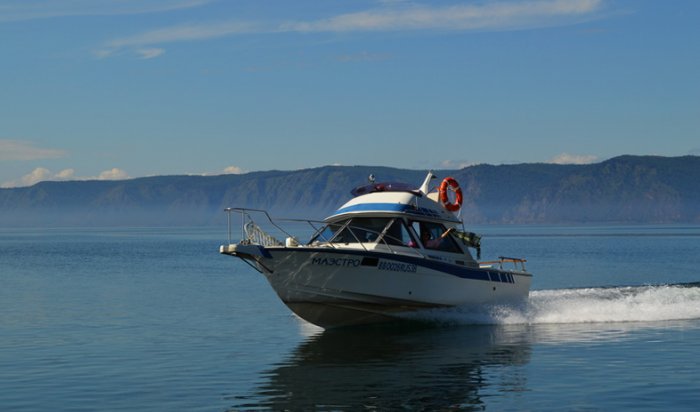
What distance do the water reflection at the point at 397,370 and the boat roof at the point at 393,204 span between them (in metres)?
3.19

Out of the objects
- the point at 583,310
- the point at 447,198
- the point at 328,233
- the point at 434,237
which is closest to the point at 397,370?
the point at 328,233

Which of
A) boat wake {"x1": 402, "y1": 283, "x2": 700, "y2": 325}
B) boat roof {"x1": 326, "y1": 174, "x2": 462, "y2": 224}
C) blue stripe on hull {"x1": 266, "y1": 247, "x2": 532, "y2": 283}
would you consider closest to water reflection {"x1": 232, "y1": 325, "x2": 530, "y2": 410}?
boat wake {"x1": 402, "y1": 283, "x2": 700, "y2": 325}

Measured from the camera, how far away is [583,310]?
101ft

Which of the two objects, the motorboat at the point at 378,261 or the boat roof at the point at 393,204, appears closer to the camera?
the motorboat at the point at 378,261

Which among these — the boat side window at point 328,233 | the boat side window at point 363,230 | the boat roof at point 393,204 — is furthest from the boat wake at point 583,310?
the boat side window at point 328,233

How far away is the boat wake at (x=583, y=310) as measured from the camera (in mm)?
28359

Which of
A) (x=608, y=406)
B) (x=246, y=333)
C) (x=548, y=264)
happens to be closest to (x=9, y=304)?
(x=246, y=333)

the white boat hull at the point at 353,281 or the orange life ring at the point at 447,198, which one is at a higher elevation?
the orange life ring at the point at 447,198

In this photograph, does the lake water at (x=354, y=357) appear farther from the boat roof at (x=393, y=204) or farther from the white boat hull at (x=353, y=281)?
the boat roof at (x=393, y=204)

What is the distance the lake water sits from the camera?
1781 cm

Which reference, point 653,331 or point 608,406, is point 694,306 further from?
point 608,406

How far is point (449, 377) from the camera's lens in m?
20.2

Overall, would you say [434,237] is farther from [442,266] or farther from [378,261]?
[378,261]

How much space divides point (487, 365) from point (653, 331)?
7.27 m
